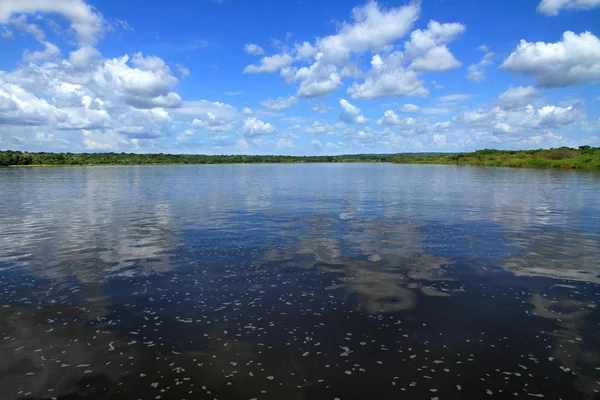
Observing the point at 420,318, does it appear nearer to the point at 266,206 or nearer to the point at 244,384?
the point at 244,384

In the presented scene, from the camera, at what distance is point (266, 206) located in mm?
45719

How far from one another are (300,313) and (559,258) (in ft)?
55.4

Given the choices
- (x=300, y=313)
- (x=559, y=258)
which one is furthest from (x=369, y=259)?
(x=559, y=258)

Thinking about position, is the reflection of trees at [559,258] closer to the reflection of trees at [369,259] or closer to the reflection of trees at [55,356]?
the reflection of trees at [369,259]

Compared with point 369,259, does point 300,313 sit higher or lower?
lower

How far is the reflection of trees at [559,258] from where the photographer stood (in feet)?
65.0

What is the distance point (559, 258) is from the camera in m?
22.6

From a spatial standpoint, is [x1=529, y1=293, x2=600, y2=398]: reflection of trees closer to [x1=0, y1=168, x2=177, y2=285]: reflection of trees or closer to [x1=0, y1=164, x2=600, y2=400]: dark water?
[x1=0, y1=164, x2=600, y2=400]: dark water

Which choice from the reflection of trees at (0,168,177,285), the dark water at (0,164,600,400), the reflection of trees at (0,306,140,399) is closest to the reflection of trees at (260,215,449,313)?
the dark water at (0,164,600,400)

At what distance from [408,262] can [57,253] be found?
21092 mm

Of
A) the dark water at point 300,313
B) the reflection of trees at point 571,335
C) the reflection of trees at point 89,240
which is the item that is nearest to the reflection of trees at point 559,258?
the dark water at point 300,313

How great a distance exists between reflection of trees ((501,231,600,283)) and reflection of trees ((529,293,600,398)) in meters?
3.79

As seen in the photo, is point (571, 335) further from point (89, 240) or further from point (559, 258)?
point (89, 240)

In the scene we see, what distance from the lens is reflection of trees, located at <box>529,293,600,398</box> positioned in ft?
36.8
